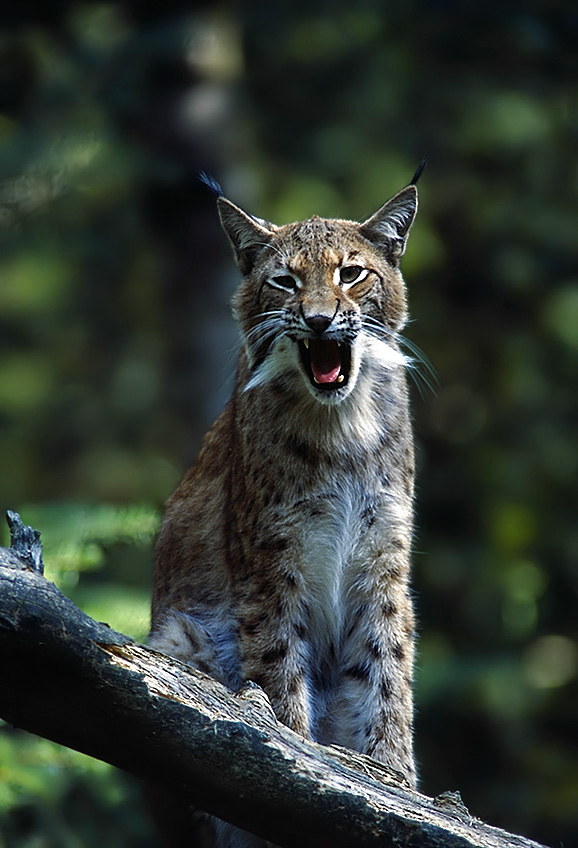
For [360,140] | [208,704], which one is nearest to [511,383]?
[360,140]

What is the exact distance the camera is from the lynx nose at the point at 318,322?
A: 17.0 feet

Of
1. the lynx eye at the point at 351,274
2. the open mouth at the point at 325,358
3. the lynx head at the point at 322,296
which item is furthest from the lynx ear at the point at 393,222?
the open mouth at the point at 325,358

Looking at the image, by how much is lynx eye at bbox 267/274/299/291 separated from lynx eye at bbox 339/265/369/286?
0.73 ft

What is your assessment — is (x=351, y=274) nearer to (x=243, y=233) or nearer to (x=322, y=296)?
(x=322, y=296)

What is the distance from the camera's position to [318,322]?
5176 millimetres

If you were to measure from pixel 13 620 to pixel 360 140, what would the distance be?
1125 cm

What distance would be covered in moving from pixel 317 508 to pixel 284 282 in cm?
110

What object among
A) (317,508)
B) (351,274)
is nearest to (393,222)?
(351,274)

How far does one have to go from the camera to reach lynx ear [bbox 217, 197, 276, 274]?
5.83 meters

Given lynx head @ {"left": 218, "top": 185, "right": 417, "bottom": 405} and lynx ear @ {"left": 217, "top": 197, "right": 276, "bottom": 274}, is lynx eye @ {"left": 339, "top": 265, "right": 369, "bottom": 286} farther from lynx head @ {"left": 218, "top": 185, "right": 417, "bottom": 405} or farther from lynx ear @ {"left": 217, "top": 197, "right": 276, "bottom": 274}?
lynx ear @ {"left": 217, "top": 197, "right": 276, "bottom": 274}

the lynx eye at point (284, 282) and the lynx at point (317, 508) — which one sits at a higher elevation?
the lynx eye at point (284, 282)

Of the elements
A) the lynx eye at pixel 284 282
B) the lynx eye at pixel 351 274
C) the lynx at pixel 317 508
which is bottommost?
the lynx at pixel 317 508

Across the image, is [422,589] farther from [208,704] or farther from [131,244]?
[208,704]

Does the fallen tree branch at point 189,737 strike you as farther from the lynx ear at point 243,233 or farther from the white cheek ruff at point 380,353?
the lynx ear at point 243,233
